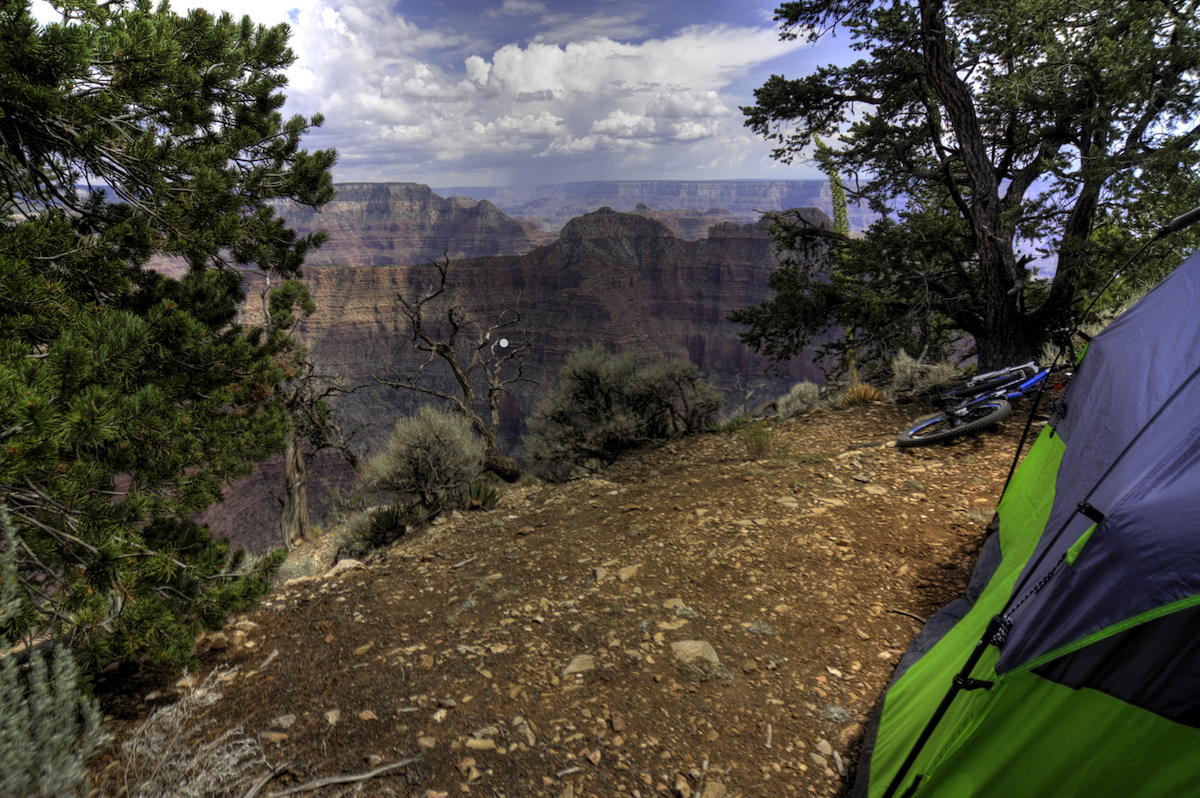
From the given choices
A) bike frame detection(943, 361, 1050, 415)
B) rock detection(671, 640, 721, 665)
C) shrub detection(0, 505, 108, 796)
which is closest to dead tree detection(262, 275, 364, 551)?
shrub detection(0, 505, 108, 796)

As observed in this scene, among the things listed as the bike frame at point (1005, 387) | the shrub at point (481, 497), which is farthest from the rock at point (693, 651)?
the bike frame at point (1005, 387)

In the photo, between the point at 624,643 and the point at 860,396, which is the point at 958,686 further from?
the point at 860,396

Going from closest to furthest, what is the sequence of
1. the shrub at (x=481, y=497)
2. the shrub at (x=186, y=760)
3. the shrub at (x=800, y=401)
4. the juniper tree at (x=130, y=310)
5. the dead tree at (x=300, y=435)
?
the shrub at (x=186, y=760), the juniper tree at (x=130, y=310), the shrub at (x=481, y=497), the shrub at (x=800, y=401), the dead tree at (x=300, y=435)

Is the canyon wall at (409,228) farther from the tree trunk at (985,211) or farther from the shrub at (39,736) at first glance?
the shrub at (39,736)

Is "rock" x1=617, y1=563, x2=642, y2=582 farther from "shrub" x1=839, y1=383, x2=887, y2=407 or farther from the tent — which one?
"shrub" x1=839, y1=383, x2=887, y2=407

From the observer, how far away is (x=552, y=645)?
3.38 meters

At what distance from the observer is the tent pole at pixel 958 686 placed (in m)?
1.86

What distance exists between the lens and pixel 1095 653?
1.64 m

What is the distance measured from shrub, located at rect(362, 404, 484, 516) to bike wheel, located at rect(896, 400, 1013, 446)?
19.5 ft

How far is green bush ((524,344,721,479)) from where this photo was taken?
29.9 feet

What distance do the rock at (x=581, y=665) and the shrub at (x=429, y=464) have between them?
16.3 feet

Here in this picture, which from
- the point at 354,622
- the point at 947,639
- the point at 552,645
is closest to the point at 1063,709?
the point at 947,639

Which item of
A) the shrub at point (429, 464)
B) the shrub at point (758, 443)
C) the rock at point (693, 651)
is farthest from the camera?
the shrub at point (429, 464)

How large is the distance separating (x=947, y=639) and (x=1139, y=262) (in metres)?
9.47
